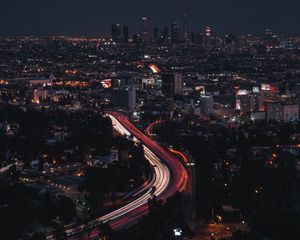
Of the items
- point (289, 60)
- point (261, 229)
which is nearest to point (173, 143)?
point (261, 229)

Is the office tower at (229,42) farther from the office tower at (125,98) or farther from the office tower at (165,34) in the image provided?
the office tower at (125,98)

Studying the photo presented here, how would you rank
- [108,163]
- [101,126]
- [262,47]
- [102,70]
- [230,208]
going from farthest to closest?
[262,47], [102,70], [101,126], [108,163], [230,208]

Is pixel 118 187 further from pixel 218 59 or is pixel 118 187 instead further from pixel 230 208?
pixel 218 59

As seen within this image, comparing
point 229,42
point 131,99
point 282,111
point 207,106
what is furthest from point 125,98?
point 229,42

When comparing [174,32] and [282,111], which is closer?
[282,111]

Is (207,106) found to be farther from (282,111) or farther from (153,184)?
(153,184)

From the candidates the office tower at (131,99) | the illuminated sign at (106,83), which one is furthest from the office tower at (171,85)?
the office tower at (131,99)
